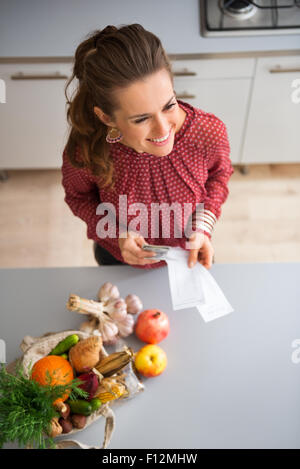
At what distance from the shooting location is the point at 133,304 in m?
1.08

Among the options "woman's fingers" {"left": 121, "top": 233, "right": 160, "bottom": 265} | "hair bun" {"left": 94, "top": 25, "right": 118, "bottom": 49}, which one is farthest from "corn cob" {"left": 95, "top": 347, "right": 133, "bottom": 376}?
"hair bun" {"left": 94, "top": 25, "right": 118, "bottom": 49}

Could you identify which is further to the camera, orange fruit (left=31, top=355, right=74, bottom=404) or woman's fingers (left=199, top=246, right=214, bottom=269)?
woman's fingers (left=199, top=246, right=214, bottom=269)

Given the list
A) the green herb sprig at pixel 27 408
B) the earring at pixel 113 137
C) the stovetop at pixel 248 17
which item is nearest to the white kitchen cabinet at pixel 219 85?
the stovetop at pixel 248 17

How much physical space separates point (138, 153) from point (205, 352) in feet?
1.70

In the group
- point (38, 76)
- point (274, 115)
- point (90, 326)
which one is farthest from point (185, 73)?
point (90, 326)

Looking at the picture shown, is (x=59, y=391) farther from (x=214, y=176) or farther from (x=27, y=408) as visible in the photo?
(x=214, y=176)

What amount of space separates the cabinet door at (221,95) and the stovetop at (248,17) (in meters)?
0.24

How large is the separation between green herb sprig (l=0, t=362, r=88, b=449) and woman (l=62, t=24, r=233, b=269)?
396 mm

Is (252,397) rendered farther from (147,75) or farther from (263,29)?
(263,29)

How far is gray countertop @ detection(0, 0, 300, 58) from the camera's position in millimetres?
1711

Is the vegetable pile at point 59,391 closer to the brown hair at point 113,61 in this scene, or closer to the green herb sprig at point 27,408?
the green herb sprig at point 27,408

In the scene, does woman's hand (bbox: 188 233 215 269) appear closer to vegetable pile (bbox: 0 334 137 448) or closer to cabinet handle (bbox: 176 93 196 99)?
vegetable pile (bbox: 0 334 137 448)

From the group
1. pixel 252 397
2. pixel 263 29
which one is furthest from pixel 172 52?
pixel 252 397
